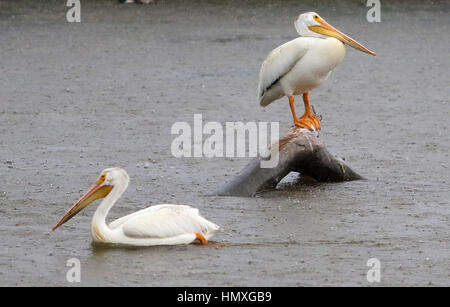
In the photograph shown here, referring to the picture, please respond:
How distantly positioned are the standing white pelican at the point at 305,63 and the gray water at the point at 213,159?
616mm

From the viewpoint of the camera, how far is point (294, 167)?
7.07 m

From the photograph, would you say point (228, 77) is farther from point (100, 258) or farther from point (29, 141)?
point (100, 258)

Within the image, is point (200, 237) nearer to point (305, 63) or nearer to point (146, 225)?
point (146, 225)

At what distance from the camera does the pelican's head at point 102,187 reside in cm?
573

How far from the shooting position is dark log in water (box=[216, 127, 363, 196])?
22.5 feet

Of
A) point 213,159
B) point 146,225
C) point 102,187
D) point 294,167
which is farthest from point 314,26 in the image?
point 146,225

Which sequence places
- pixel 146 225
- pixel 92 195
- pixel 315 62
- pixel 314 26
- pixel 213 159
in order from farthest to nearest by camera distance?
pixel 213 159, pixel 314 26, pixel 315 62, pixel 92 195, pixel 146 225

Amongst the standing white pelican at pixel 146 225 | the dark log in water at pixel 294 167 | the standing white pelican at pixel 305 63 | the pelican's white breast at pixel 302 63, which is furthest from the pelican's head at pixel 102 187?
the pelican's white breast at pixel 302 63

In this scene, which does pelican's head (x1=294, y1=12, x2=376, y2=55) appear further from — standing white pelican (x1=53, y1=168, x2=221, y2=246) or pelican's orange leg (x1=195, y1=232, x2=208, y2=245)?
pelican's orange leg (x1=195, y1=232, x2=208, y2=245)

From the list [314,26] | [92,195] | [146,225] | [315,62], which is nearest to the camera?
[146,225]

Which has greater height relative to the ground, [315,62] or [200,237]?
[315,62]

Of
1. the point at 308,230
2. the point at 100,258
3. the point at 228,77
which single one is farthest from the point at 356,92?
the point at 100,258

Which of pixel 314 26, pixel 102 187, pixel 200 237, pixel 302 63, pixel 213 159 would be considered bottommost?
pixel 200 237

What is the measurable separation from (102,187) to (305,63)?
1998 mm
